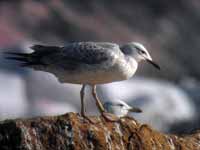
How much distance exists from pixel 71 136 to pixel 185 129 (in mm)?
9396

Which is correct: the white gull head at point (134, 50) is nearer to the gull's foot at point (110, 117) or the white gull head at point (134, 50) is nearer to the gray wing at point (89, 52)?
the gray wing at point (89, 52)

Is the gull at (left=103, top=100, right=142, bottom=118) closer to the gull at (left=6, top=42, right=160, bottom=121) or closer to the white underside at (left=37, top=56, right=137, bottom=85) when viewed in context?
the gull at (left=6, top=42, right=160, bottom=121)

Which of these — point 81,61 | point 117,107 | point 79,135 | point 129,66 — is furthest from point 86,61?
point 79,135

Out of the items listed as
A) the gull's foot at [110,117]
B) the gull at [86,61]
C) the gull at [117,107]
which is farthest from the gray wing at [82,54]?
the gull at [117,107]

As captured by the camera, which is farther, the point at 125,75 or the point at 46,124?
the point at 125,75

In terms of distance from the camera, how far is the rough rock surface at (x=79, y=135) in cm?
877

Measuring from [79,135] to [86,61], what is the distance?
1.85m

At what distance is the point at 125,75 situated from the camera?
10656 millimetres

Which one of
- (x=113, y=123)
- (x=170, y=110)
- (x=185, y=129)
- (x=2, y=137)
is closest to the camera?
(x=2, y=137)

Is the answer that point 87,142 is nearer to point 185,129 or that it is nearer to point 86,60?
point 86,60

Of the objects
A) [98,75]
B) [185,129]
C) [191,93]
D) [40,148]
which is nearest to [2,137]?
[40,148]

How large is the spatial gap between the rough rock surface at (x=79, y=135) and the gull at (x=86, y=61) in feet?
3.36

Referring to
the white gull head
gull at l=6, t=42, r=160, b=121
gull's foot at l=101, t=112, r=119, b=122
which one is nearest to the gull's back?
gull at l=6, t=42, r=160, b=121

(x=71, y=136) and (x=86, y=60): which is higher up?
(x=86, y=60)
